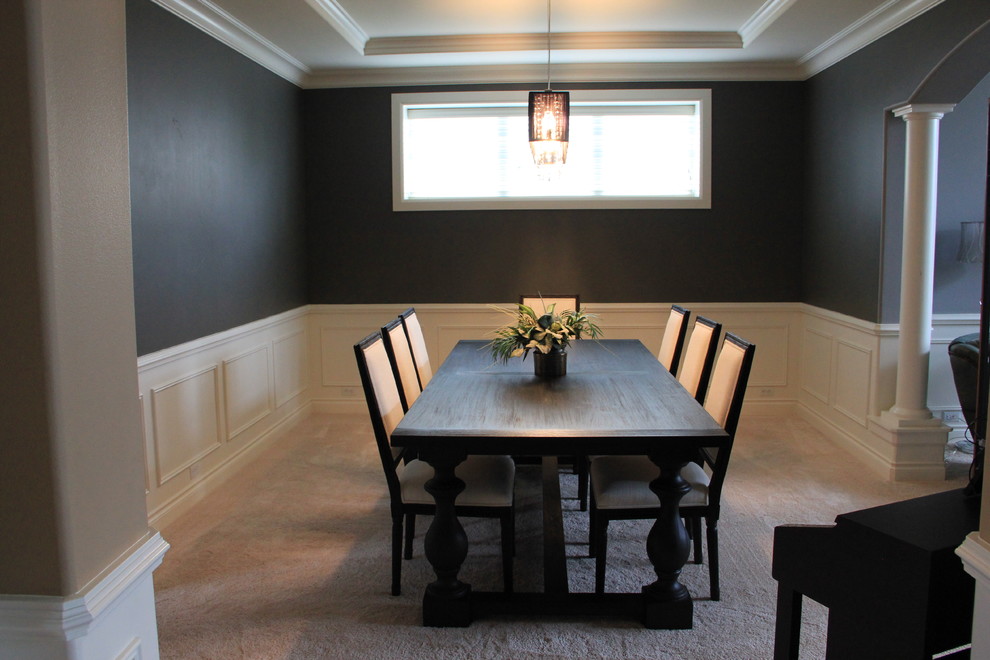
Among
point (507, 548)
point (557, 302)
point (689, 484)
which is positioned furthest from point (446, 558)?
point (557, 302)

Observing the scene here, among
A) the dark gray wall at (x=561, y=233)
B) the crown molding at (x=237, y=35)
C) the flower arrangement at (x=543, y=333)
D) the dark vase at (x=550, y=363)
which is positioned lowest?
the dark vase at (x=550, y=363)

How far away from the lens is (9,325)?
1124 millimetres

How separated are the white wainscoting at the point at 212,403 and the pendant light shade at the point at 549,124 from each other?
208 cm

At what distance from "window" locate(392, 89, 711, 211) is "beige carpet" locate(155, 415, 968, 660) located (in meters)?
2.17

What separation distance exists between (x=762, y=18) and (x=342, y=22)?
2.56 meters

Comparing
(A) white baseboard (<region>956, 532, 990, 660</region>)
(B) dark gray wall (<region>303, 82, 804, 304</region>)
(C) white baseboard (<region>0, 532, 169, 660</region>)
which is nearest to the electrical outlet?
(B) dark gray wall (<region>303, 82, 804, 304</region>)

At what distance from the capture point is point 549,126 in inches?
151

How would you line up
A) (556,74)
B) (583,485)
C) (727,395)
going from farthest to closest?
(556,74) < (583,485) < (727,395)

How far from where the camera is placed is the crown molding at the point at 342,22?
13.6ft

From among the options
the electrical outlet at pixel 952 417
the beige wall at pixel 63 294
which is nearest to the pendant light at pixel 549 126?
the beige wall at pixel 63 294

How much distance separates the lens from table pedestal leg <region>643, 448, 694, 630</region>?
8.59ft

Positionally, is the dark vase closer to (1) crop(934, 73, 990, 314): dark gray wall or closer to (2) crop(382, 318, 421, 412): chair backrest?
(2) crop(382, 318, 421, 412): chair backrest

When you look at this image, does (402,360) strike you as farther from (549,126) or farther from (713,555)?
(713,555)

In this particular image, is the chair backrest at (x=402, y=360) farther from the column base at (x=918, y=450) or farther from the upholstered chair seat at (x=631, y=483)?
the column base at (x=918, y=450)
